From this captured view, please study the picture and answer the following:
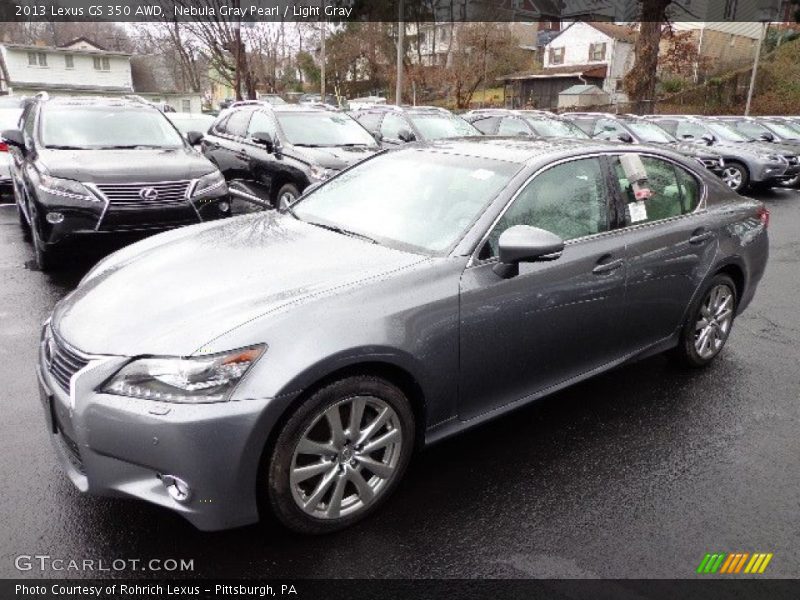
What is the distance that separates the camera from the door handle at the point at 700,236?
4142mm

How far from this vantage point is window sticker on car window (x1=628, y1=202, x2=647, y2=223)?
3.84m

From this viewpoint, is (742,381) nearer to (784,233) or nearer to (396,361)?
(396,361)

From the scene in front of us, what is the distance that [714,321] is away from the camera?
15.0 feet

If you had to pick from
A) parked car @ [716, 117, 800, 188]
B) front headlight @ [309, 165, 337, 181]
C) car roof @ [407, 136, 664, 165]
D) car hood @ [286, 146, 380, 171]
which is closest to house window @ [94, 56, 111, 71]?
parked car @ [716, 117, 800, 188]

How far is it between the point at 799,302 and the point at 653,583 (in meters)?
4.99

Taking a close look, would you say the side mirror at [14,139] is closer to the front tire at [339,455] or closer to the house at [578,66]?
the front tire at [339,455]

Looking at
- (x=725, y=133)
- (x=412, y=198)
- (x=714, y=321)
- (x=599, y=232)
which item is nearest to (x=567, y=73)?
(x=725, y=133)

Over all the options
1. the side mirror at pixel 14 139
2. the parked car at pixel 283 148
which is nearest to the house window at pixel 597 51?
the parked car at pixel 283 148

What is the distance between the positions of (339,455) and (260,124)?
743 centimetres

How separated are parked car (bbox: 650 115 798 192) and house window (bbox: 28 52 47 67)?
160 ft

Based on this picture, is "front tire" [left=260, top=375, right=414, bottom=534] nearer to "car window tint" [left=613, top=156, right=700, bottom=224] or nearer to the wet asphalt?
the wet asphalt

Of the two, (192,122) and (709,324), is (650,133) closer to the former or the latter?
(192,122)

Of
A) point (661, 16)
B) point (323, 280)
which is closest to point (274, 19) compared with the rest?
point (661, 16)

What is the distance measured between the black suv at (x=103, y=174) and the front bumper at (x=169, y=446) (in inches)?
154
